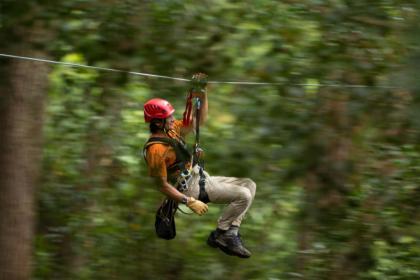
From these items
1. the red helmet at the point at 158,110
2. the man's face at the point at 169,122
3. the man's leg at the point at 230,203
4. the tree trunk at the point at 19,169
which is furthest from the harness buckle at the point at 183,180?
the tree trunk at the point at 19,169

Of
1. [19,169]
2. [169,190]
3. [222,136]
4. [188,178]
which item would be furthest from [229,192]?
[19,169]

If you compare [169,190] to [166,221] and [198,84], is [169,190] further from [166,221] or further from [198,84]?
[198,84]

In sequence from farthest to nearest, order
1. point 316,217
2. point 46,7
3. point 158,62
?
point 316,217
point 158,62
point 46,7

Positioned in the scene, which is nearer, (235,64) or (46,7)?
(46,7)

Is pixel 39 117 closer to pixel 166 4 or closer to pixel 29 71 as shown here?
pixel 29 71

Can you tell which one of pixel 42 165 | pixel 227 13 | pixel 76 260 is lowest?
pixel 76 260

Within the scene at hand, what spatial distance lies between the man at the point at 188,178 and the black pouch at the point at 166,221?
191mm

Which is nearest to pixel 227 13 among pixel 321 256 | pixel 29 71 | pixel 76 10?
pixel 76 10

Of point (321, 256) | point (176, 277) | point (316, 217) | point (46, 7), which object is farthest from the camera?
point (176, 277)

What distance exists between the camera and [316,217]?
23.6 feet

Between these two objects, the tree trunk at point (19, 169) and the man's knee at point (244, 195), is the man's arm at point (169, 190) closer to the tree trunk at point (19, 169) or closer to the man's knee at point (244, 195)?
the man's knee at point (244, 195)

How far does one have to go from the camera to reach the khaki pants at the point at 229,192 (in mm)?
4887

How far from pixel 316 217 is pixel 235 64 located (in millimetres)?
1349

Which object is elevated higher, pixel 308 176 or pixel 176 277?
pixel 308 176
